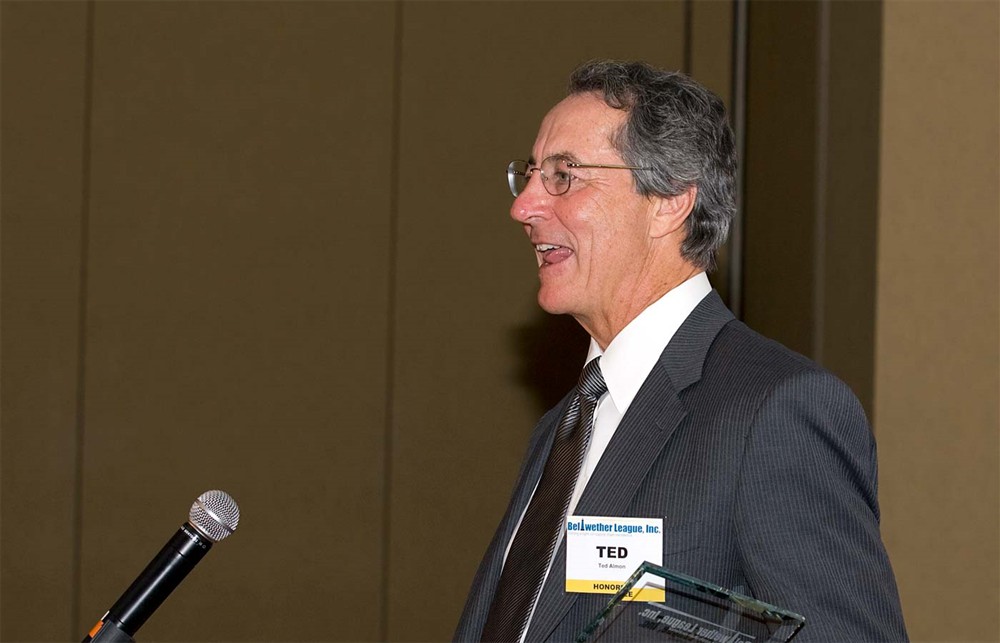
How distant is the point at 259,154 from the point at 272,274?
446 millimetres

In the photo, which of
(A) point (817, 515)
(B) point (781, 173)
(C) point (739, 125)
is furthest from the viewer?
(C) point (739, 125)

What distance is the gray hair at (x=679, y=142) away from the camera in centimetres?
199

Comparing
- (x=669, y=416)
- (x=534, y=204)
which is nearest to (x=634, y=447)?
(x=669, y=416)

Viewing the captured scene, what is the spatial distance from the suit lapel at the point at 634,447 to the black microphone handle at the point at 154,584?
1.81 feet

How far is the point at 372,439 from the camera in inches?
168

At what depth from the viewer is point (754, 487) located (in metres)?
1.57

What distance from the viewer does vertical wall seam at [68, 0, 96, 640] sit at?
4.09 metres

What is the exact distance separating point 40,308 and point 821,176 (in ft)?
8.92

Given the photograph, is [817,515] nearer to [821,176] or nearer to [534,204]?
[534,204]

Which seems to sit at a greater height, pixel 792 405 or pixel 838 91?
pixel 838 91

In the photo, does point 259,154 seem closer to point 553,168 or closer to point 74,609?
point 74,609

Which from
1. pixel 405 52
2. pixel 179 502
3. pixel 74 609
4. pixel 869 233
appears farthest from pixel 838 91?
pixel 74 609

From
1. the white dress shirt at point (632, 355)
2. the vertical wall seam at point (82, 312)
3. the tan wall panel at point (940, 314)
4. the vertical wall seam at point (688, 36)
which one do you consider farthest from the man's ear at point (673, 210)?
the vertical wall seam at point (82, 312)

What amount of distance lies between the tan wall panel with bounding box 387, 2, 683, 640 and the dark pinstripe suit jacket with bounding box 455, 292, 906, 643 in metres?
2.52
